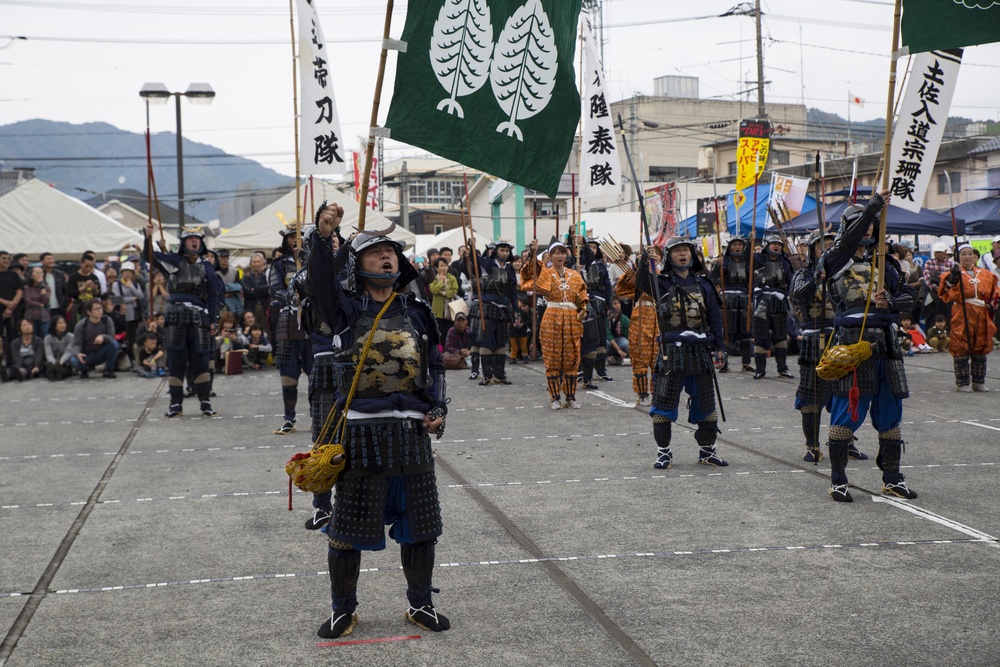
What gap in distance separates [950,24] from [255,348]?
12491mm

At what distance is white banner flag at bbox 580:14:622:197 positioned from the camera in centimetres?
1180

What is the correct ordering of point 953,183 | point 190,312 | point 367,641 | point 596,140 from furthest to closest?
point 953,183 < point 596,140 < point 190,312 < point 367,641

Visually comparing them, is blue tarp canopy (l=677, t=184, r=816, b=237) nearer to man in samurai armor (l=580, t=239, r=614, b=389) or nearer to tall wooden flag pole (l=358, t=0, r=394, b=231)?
man in samurai armor (l=580, t=239, r=614, b=389)

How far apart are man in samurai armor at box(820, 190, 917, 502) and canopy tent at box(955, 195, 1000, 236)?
50.4 feet

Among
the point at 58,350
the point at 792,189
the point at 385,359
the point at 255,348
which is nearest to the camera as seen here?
the point at 385,359


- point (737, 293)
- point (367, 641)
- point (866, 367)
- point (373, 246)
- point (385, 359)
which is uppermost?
point (373, 246)

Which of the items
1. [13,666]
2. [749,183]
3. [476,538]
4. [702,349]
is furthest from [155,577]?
[749,183]

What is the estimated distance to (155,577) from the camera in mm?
5535

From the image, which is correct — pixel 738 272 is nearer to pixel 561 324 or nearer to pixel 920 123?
pixel 561 324

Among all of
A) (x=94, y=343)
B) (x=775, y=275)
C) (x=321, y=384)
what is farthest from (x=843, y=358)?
(x=94, y=343)

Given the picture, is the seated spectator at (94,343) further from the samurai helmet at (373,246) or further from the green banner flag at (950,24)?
the green banner flag at (950,24)

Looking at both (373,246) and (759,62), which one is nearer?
(373,246)

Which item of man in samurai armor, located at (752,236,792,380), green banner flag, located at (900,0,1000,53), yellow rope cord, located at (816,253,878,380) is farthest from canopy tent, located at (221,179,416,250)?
green banner flag, located at (900,0,1000,53)

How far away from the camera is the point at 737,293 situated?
15500mm
